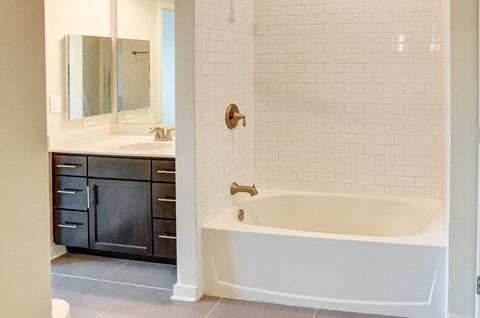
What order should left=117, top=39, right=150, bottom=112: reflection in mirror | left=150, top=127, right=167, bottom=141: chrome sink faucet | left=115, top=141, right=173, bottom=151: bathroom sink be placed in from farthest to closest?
left=117, top=39, right=150, bottom=112: reflection in mirror < left=150, top=127, right=167, bottom=141: chrome sink faucet < left=115, top=141, right=173, bottom=151: bathroom sink

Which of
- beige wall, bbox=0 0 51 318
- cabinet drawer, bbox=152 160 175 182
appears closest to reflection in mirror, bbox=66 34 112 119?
cabinet drawer, bbox=152 160 175 182

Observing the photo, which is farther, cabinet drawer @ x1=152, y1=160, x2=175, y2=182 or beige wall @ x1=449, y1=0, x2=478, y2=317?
cabinet drawer @ x1=152, y1=160, x2=175, y2=182

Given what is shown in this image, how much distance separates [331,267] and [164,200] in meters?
1.26

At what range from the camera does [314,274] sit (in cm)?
331

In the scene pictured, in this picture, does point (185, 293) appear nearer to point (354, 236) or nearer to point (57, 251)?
point (354, 236)

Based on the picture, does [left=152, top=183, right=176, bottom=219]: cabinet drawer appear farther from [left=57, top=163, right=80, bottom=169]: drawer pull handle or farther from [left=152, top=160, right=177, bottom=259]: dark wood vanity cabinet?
[left=57, top=163, right=80, bottom=169]: drawer pull handle

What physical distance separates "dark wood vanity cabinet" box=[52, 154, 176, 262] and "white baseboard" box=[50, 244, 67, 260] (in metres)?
0.07

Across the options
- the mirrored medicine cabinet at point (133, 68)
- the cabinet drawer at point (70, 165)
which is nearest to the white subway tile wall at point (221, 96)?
the mirrored medicine cabinet at point (133, 68)

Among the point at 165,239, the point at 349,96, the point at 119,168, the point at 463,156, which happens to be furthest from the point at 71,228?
the point at 463,156

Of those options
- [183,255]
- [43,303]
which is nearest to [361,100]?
[183,255]

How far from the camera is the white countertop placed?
3938mm

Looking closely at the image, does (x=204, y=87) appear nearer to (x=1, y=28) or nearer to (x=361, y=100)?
(x=361, y=100)

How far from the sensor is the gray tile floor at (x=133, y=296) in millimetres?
3236

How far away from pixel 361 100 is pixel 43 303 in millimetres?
3583
